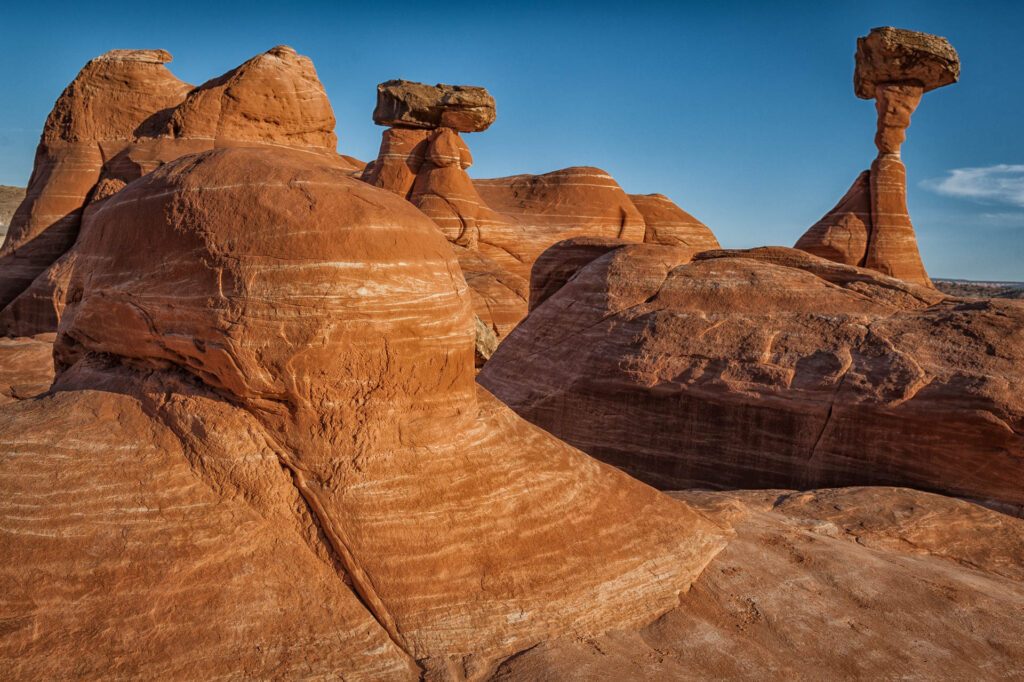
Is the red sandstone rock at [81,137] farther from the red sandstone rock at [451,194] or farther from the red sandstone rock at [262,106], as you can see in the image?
the red sandstone rock at [451,194]

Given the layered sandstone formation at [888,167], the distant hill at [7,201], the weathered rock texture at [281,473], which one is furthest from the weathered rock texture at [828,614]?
the distant hill at [7,201]

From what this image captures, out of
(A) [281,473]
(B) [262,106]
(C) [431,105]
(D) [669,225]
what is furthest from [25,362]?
(D) [669,225]

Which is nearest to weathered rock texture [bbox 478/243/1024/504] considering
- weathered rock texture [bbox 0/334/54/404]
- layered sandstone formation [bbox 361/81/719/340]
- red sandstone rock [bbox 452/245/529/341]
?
weathered rock texture [bbox 0/334/54/404]

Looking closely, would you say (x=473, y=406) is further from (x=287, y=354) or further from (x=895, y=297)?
(x=895, y=297)

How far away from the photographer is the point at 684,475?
23.3ft

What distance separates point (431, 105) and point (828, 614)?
19.4 meters

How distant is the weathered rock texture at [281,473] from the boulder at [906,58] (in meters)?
18.0

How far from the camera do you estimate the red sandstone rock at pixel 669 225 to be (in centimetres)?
2509

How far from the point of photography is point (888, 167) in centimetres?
1830

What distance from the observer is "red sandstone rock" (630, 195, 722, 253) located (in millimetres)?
25094

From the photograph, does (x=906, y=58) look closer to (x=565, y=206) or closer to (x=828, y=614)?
(x=565, y=206)

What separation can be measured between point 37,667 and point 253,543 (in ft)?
2.69

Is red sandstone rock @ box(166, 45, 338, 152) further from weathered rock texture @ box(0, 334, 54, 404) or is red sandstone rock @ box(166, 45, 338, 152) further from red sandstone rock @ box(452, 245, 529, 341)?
weathered rock texture @ box(0, 334, 54, 404)

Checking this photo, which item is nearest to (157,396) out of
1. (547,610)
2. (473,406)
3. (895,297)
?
(473,406)
